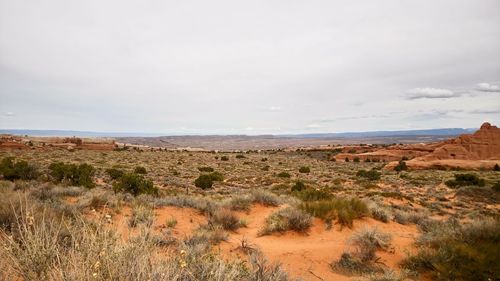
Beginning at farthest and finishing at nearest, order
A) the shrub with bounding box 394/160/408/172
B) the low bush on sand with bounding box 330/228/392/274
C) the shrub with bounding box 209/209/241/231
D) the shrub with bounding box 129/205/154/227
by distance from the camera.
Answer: the shrub with bounding box 394/160/408/172 → the shrub with bounding box 209/209/241/231 → the shrub with bounding box 129/205/154/227 → the low bush on sand with bounding box 330/228/392/274

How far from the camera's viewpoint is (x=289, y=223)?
841cm

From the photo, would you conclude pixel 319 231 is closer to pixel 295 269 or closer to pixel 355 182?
pixel 295 269

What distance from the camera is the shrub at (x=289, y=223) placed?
8172 millimetres

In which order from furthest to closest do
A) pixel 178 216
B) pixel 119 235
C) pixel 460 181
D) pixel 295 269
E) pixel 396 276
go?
1. pixel 460 181
2. pixel 178 216
3. pixel 295 269
4. pixel 396 276
5. pixel 119 235

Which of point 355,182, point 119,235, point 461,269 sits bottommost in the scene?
point 355,182

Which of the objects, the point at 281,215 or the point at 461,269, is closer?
the point at 461,269

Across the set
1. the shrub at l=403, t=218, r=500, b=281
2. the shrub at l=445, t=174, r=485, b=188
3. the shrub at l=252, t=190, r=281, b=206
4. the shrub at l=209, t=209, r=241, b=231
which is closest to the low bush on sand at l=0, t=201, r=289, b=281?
the shrub at l=403, t=218, r=500, b=281

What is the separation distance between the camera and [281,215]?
8867 millimetres

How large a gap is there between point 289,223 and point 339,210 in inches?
77.2

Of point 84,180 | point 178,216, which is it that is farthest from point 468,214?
→ point 84,180

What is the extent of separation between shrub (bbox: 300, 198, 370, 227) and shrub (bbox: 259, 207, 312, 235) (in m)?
0.79

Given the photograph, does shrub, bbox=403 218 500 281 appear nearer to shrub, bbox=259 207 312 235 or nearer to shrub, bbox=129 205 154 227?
shrub, bbox=259 207 312 235

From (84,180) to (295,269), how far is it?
13352 millimetres

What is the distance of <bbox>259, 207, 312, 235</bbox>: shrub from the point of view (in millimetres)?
8172
